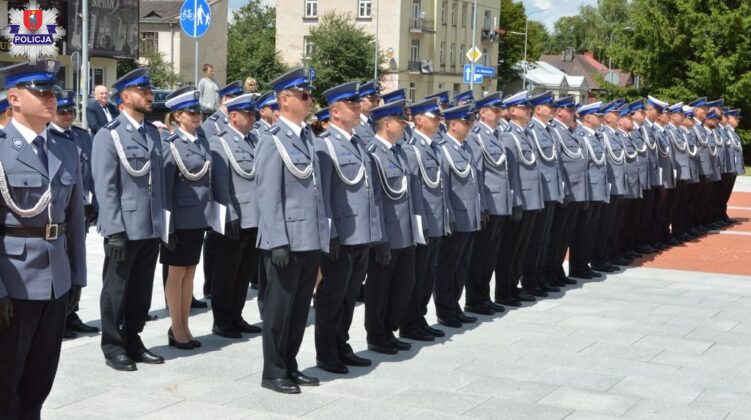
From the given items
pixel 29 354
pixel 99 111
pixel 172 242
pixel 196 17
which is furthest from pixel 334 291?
pixel 196 17

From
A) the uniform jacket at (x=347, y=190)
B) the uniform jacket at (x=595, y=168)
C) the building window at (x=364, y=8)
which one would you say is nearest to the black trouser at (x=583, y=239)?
the uniform jacket at (x=595, y=168)

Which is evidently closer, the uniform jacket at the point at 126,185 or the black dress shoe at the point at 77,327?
the uniform jacket at the point at 126,185

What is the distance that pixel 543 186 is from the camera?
1087 cm

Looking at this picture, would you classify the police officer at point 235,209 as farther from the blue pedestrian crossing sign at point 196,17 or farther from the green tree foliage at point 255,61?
the green tree foliage at point 255,61

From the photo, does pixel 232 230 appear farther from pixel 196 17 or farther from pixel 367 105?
pixel 196 17

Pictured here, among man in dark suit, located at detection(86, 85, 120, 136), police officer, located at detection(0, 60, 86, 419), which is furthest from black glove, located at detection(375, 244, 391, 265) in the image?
man in dark suit, located at detection(86, 85, 120, 136)

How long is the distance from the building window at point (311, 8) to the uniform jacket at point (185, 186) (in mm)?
59725

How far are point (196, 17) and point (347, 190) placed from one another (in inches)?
395

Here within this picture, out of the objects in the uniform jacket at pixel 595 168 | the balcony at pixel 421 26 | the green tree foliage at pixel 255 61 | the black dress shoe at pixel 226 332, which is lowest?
the black dress shoe at pixel 226 332

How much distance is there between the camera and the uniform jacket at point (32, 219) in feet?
17.1

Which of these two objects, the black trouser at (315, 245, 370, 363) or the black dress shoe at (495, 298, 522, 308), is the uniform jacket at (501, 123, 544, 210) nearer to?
the black dress shoe at (495, 298, 522, 308)

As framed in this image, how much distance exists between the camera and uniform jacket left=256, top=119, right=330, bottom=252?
6863 millimetres

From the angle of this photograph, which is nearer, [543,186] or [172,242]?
[172,242]

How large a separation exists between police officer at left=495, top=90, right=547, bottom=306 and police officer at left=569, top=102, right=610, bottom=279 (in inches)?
56.9
